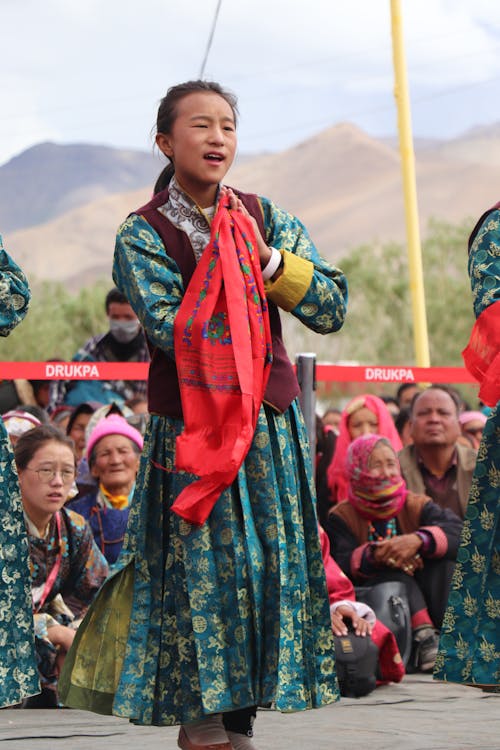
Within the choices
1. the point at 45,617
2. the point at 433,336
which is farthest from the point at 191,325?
the point at 433,336

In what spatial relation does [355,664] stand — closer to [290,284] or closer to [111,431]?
[111,431]

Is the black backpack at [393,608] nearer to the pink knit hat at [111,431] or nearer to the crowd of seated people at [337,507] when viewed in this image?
the crowd of seated people at [337,507]

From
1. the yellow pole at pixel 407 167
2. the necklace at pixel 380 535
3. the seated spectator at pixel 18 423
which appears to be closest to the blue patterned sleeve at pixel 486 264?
the necklace at pixel 380 535

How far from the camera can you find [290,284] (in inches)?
167

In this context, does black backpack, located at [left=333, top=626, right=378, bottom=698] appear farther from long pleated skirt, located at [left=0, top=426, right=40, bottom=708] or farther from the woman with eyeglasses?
long pleated skirt, located at [left=0, top=426, right=40, bottom=708]

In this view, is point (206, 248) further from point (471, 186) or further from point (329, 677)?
point (471, 186)

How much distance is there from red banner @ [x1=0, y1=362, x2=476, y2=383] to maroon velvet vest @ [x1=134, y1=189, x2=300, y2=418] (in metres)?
3.26

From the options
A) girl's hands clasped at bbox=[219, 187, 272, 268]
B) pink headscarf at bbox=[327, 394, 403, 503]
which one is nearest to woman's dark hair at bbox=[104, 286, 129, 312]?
pink headscarf at bbox=[327, 394, 403, 503]

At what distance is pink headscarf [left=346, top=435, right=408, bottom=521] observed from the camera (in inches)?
Result: 263

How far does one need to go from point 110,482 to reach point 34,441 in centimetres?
103

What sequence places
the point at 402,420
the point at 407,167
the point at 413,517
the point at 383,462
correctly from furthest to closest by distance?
the point at 407,167, the point at 402,420, the point at 413,517, the point at 383,462

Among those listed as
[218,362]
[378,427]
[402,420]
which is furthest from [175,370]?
[402,420]

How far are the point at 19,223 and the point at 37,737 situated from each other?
6711 inches

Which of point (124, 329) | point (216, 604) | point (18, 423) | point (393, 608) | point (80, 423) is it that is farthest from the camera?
point (124, 329)
